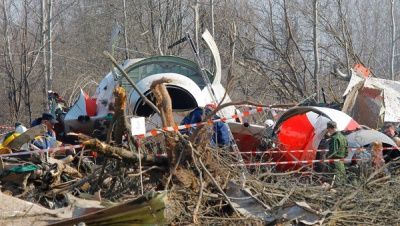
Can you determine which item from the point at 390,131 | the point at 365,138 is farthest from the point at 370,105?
the point at 365,138

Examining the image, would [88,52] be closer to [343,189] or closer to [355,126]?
[355,126]

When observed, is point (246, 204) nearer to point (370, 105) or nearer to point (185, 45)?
point (370, 105)

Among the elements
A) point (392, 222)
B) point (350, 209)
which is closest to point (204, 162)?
point (350, 209)

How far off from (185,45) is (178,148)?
68.5 feet

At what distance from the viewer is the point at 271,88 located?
2055 centimetres

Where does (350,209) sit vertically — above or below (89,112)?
below

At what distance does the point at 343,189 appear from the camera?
7898 millimetres

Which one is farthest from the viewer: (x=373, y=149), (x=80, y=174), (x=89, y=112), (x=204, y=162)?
(x=89, y=112)

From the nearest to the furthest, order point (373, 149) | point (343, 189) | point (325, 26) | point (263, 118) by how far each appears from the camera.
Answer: point (343, 189)
point (373, 149)
point (263, 118)
point (325, 26)

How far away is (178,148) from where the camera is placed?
23.6 ft

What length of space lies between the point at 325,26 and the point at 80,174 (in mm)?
14702

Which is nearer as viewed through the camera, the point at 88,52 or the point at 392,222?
the point at 392,222

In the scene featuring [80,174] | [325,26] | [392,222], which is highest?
[325,26]

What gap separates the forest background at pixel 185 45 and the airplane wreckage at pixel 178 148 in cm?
207
